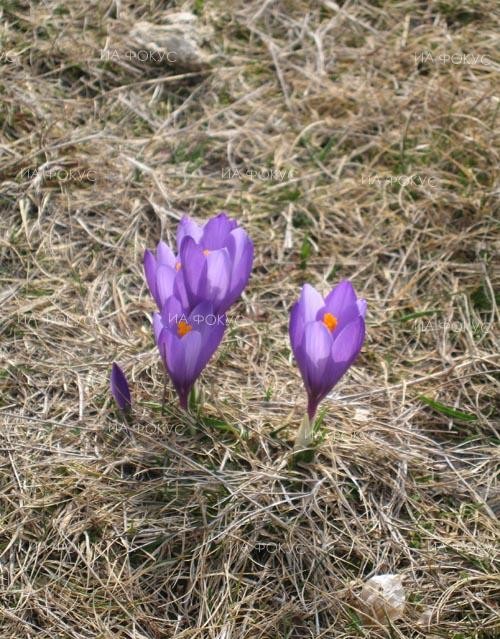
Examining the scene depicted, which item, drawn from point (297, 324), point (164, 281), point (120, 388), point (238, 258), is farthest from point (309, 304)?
point (120, 388)

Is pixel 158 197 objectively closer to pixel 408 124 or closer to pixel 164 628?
pixel 408 124

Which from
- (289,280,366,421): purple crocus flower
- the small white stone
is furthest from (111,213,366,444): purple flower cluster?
the small white stone

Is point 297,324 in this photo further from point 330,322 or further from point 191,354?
point 191,354

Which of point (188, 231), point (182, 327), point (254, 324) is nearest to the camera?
point (182, 327)

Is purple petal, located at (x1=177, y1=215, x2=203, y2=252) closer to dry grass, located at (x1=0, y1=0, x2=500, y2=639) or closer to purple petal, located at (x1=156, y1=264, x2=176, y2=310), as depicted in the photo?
purple petal, located at (x1=156, y1=264, x2=176, y2=310)

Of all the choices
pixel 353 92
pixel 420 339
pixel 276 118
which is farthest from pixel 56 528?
pixel 353 92

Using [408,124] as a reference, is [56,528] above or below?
below
